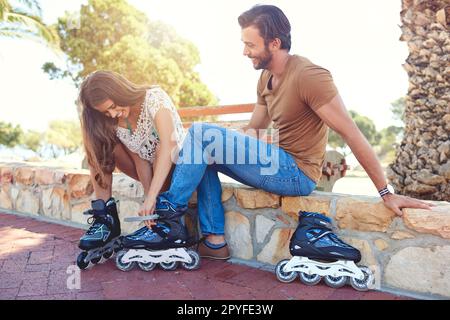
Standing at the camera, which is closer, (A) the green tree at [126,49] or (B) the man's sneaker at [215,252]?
(B) the man's sneaker at [215,252]

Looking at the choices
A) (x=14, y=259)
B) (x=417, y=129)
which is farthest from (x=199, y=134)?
(x=417, y=129)

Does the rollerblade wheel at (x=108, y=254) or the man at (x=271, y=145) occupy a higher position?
the man at (x=271, y=145)

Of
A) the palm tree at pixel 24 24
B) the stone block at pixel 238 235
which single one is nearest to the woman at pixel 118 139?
the stone block at pixel 238 235

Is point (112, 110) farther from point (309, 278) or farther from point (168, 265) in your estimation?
point (309, 278)

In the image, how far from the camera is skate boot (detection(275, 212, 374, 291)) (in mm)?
1695

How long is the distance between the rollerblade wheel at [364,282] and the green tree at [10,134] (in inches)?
902

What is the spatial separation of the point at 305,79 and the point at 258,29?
38 cm

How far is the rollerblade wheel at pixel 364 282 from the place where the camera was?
168 cm

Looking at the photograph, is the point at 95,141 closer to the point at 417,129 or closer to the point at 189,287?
the point at 189,287

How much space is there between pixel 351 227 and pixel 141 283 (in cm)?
103

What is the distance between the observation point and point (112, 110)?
2055mm

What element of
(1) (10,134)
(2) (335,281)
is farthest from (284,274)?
(1) (10,134)

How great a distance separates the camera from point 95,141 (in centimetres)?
212

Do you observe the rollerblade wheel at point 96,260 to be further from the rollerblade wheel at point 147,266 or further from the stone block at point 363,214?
the stone block at point 363,214
